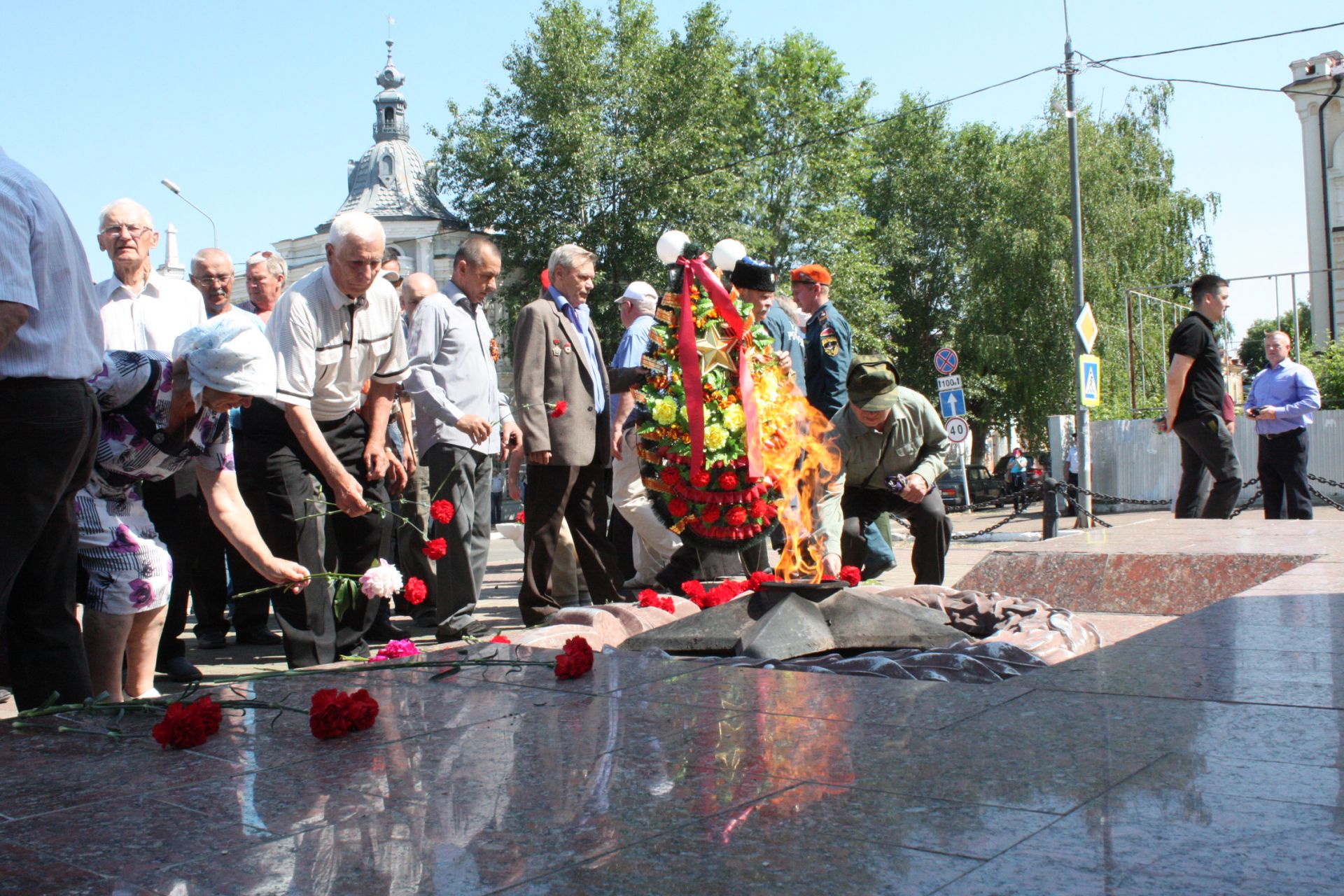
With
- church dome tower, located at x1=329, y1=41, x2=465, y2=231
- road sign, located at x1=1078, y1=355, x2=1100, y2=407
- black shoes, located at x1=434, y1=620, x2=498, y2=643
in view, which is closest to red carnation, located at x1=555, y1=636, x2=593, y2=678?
black shoes, located at x1=434, y1=620, x2=498, y2=643

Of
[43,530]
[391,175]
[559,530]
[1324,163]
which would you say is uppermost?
[391,175]

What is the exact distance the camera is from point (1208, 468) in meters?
7.94

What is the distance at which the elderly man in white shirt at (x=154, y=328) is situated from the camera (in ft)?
17.9

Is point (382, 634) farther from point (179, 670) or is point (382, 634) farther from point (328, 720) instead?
point (328, 720)

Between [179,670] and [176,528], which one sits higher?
[176,528]

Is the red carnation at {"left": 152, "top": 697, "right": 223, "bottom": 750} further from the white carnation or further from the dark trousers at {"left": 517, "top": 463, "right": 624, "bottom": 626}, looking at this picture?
the dark trousers at {"left": 517, "top": 463, "right": 624, "bottom": 626}

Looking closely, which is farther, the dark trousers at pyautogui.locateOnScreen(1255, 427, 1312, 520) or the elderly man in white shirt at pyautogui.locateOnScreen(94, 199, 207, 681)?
the dark trousers at pyautogui.locateOnScreen(1255, 427, 1312, 520)

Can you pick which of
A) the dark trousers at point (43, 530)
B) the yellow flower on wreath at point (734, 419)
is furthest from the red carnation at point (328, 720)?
the yellow flower on wreath at point (734, 419)

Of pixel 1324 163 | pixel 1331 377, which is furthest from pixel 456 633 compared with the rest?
pixel 1324 163

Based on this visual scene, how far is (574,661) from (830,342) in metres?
4.17

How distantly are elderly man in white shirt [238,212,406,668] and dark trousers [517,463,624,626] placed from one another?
40.2 inches

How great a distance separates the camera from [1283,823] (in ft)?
6.32

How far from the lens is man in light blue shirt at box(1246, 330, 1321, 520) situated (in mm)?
9078

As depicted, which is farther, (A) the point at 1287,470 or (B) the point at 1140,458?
(B) the point at 1140,458
